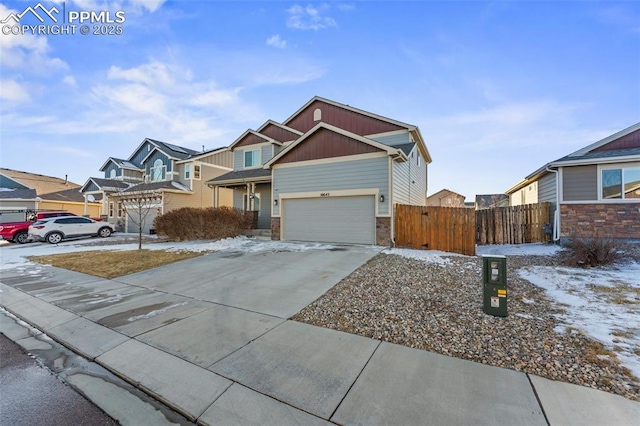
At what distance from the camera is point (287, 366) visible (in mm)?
2844

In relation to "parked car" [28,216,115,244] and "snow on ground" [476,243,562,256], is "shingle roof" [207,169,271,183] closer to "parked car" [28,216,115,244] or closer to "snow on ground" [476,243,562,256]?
"parked car" [28,216,115,244]

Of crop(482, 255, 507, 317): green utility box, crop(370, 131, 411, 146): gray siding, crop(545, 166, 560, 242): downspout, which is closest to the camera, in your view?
crop(482, 255, 507, 317): green utility box

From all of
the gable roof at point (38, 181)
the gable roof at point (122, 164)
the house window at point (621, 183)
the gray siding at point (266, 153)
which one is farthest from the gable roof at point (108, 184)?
the house window at point (621, 183)

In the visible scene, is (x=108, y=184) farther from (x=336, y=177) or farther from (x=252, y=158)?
(x=336, y=177)

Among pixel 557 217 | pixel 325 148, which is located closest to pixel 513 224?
pixel 557 217

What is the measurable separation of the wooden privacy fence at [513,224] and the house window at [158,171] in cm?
2415

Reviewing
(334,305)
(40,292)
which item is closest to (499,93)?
(334,305)

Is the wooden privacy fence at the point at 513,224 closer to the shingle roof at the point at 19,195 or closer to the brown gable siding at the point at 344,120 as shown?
the brown gable siding at the point at 344,120

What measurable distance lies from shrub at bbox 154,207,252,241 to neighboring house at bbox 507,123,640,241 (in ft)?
49.7

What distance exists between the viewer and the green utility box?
3.87 metres

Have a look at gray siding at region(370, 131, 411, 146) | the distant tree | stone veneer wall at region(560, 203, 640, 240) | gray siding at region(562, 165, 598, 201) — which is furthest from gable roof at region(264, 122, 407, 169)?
the distant tree

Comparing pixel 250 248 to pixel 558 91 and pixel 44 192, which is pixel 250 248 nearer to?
pixel 558 91

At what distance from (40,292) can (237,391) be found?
253 inches

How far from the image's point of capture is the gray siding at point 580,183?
10297 mm
